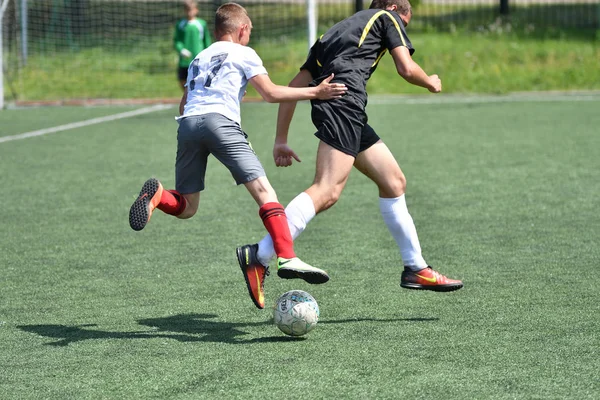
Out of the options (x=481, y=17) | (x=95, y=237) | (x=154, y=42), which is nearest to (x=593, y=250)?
(x=95, y=237)

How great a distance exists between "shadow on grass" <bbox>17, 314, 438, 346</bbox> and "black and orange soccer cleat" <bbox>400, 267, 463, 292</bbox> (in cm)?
43

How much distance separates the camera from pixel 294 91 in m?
5.38

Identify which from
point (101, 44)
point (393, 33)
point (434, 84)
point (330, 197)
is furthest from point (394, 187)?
point (101, 44)

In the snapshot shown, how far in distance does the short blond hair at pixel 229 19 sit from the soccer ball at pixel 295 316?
1521 mm

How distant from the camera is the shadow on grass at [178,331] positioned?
503cm

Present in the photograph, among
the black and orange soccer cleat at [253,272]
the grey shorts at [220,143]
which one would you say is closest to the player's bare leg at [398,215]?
the grey shorts at [220,143]

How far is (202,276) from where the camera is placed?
6453mm

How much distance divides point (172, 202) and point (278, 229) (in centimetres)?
73

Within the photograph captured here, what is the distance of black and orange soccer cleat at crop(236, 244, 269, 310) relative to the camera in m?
5.24

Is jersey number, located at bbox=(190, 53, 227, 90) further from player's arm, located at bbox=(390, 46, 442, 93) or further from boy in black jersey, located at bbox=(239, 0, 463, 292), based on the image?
player's arm, located at bbox=(390, 46, 442, 93)

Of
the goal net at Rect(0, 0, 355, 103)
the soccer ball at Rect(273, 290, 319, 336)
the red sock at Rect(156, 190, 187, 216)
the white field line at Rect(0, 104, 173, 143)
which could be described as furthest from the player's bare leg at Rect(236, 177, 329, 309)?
the goal net at Rect(0, 0, 355, 103)

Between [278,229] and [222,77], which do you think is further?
[222,77]

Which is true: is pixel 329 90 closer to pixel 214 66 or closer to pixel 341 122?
pixel 341 122

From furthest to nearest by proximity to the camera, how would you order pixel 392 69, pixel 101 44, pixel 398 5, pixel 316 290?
pixel 101 44
pixel 392 69
pixel 316 290
pixel 398 5
